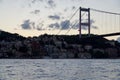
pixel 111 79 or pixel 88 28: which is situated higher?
pixel 88 28

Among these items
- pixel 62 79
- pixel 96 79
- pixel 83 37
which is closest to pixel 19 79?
pixel 62 79

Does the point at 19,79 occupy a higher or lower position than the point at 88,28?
lower

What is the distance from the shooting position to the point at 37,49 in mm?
136750

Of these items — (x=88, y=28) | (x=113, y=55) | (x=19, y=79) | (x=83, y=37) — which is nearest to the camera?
(x=19, y=79)

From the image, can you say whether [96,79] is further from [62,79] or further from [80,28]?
[80,28]

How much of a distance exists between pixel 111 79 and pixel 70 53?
98.9 m

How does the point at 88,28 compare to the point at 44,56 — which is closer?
the point at 88,28

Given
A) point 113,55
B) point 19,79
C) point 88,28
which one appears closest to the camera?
point 19,79

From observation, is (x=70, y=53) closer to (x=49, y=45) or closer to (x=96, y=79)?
(x=49, y=45)

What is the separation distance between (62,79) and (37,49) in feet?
321

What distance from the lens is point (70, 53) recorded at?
453ft

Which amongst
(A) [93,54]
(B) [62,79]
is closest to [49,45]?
(A) [93,54]

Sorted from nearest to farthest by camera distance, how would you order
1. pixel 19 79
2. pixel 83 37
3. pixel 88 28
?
pixel 19 79, pixel 83 37, pixel 88 28

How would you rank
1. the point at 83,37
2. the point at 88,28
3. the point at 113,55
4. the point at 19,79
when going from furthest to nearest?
1. the point at 113,55
2. the point at 88,28
3. the point at 83,37
4. the point at 19,79
